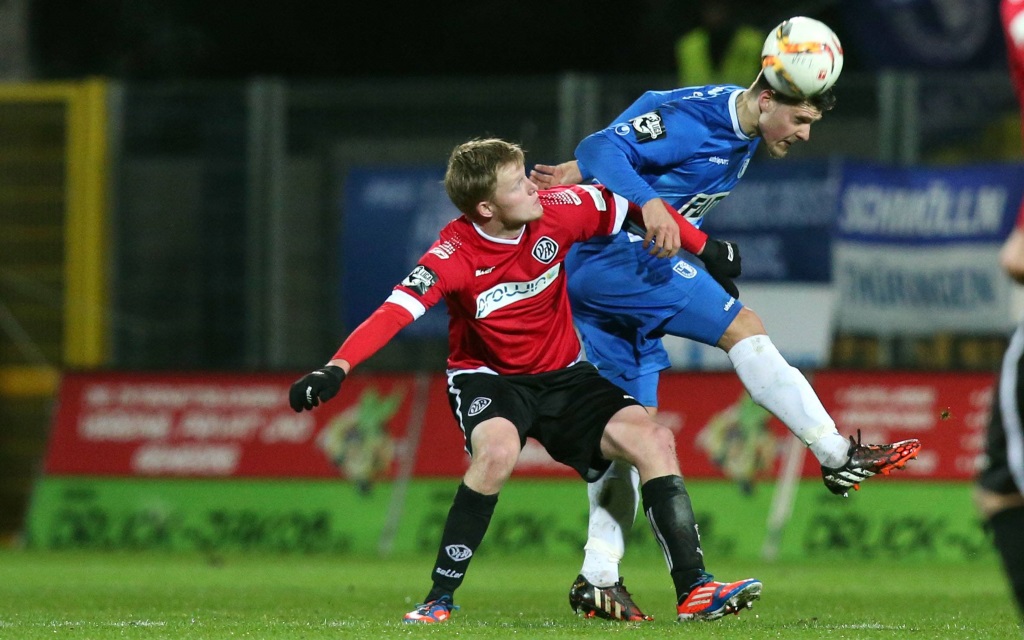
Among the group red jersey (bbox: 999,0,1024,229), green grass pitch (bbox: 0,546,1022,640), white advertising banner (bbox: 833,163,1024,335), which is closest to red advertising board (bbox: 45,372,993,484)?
green grass pitch (bbox: 0,546,1022,640)

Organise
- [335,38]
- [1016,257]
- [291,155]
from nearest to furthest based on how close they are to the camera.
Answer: [1016,257] → [291,155] → [335,38]

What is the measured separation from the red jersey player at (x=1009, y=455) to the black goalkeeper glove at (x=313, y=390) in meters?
2.46

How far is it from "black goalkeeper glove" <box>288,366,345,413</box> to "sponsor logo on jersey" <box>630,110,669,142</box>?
1.81 meters

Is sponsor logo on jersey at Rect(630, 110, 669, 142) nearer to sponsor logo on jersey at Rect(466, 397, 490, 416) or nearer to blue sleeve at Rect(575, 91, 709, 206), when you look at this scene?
blue sleeve at Rect(575, 91, 709, 206)

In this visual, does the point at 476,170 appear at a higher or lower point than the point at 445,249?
higher

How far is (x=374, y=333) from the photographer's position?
6.65m

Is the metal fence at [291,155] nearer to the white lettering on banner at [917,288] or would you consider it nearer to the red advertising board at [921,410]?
the white lettering on banner at [917,288]

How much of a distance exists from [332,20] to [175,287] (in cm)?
652

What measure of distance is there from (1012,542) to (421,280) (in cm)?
289

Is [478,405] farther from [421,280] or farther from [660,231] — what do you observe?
[660,231]

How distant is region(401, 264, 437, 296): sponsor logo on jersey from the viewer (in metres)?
6.80

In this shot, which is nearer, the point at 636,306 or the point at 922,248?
the point at 636,306

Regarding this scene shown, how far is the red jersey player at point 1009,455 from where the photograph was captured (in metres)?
4.45

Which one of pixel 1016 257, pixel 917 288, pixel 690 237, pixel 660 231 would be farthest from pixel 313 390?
pixel 917 288
